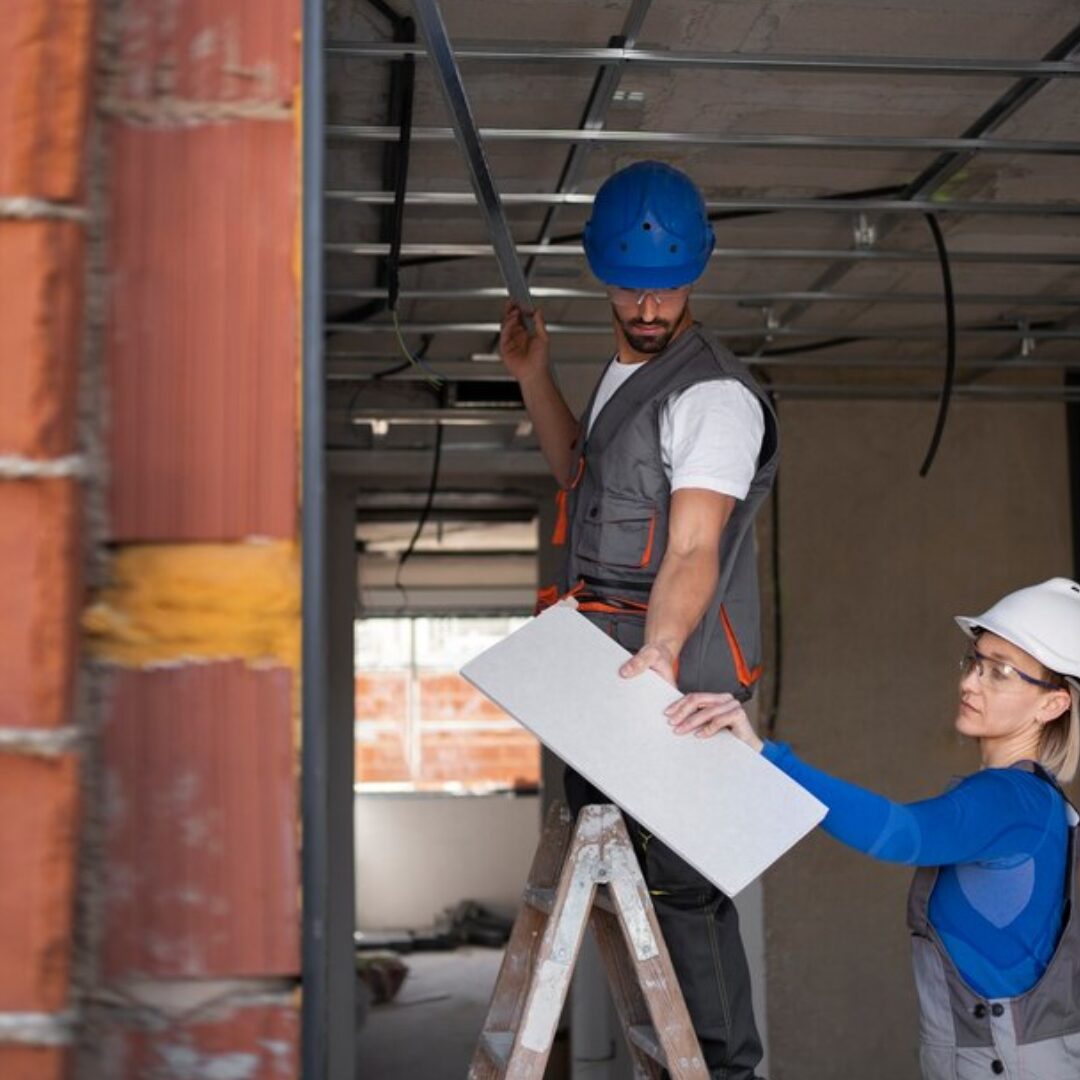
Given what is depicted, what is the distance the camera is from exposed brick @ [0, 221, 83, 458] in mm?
935

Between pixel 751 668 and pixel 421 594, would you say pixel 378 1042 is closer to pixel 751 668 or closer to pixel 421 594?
pixel 421 594

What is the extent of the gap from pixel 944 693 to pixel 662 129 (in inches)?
111

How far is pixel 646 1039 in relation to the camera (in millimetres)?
2422

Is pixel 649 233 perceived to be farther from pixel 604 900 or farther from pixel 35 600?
pixel 35 600

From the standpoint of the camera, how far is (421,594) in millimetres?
12422

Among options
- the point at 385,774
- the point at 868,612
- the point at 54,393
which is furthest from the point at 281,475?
the point at 385,774

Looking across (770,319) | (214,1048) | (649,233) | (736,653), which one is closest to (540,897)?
(736,653)

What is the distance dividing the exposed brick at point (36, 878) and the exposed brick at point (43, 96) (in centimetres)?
36

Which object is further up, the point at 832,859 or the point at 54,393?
the point at 54,393

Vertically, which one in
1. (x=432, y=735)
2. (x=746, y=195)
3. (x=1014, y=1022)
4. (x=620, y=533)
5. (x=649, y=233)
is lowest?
(x=432, y=735)

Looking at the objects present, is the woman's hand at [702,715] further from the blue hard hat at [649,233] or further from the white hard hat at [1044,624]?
the blue hard hat at [649,233]

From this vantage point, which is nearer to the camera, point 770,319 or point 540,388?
point 540,388

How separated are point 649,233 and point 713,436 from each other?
38 centimetres

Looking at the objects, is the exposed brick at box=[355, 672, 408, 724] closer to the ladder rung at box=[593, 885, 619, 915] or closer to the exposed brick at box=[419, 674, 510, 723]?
the exposed brick at box=[419, 674, 510, 723]
